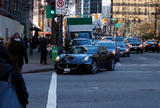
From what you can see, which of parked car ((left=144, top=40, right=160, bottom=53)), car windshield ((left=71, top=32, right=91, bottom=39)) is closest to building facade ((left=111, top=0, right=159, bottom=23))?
parked car ((left=144, top=40, right=160, bottom=53))

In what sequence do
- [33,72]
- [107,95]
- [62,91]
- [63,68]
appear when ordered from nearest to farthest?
[107,95] → [62,91] → [63,68] → [33,72]

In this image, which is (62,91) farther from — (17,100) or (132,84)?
(17,100)

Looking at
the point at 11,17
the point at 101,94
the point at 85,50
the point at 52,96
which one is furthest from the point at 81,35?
the point at 52,96

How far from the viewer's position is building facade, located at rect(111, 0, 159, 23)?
164 m

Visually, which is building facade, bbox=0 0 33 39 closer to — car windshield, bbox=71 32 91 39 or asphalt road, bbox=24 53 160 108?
car windshield, bbox=71 32 91 39

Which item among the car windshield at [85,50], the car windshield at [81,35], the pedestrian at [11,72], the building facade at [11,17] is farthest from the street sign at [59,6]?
the pedestrian at [11,72]

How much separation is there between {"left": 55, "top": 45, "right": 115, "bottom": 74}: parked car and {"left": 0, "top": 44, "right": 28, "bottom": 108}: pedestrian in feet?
42.7

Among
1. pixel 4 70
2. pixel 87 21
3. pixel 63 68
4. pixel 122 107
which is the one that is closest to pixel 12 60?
pixel 4 70

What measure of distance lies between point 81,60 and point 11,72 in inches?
532

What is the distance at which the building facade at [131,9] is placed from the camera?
164 m

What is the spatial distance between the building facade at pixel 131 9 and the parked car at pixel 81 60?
140355mm

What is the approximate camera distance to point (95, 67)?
18906mm

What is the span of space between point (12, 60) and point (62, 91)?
7381mm

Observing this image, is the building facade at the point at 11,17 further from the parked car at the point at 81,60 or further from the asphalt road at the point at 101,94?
the asphalt road at the point at 101,94
